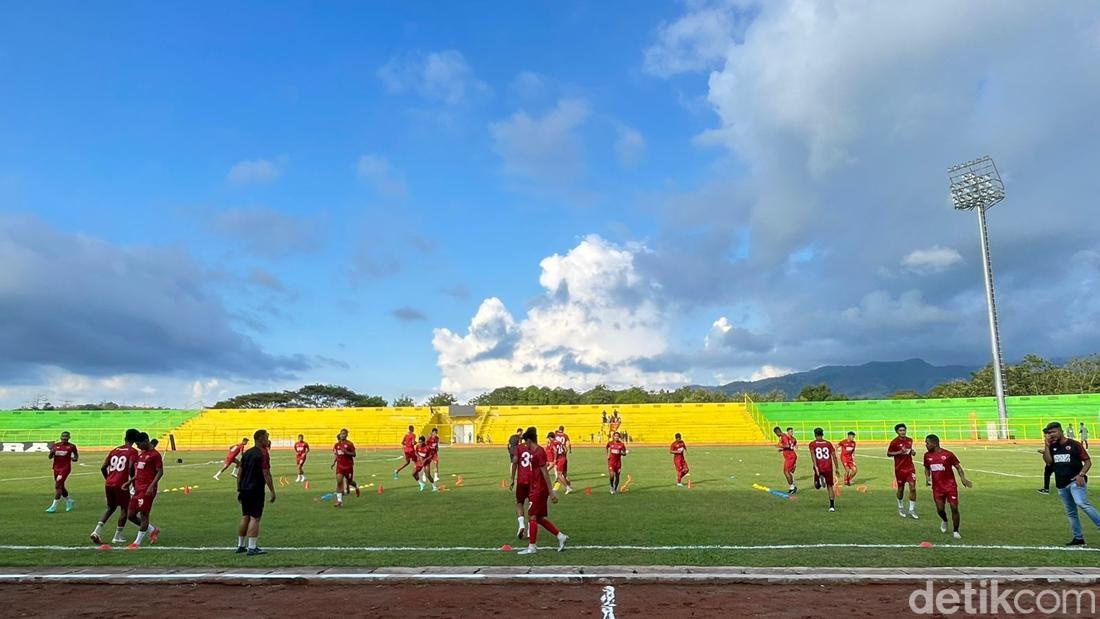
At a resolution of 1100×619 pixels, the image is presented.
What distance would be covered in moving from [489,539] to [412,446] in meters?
10.6

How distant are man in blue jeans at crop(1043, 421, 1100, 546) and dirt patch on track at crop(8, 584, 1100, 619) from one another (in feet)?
15.7

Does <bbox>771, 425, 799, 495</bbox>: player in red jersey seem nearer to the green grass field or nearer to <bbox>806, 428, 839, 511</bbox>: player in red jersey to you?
the green grass field

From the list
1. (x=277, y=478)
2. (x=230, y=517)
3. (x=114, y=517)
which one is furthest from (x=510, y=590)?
(x=277, y=478)

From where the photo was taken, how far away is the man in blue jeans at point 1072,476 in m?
10.9

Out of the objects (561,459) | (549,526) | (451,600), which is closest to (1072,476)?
(549,526)

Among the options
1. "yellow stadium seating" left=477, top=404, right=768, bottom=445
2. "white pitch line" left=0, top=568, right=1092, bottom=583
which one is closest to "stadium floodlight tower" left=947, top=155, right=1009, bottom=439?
"yellow stadium seating" left=477, top=404, right=768, bottom=445

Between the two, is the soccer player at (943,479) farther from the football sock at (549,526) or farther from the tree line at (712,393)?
the tree line at (712,393)

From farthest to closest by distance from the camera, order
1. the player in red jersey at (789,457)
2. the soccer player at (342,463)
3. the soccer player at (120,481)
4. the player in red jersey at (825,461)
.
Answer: the player in red jersey at (789,457), the soccer player at (342,463), the player in red jersey at (825,461), the soccer player at (120,481)

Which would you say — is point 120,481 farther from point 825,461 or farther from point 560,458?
point 825,461

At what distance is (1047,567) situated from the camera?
9.07 m

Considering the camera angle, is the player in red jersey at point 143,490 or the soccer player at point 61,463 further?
the soccer player at point 61,463

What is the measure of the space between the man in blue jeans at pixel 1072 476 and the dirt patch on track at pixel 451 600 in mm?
4783

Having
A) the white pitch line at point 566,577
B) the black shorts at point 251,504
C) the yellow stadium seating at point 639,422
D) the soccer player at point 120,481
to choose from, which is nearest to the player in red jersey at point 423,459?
the soccer player at point 120,481

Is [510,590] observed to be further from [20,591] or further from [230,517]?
[230,517]
